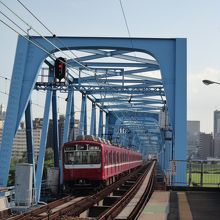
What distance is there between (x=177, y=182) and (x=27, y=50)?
1087cm

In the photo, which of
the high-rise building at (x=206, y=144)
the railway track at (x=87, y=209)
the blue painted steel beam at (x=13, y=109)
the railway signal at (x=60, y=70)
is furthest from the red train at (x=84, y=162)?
the high-rise building at (x=206, y=144)

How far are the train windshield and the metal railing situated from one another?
383cm

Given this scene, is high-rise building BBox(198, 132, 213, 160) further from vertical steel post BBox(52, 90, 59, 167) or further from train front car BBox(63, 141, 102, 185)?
train front car BBox(63, 141, 102, 185)

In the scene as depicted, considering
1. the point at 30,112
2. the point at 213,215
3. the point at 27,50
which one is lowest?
the point at 213,215

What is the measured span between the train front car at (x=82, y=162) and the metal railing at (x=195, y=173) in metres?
3.74

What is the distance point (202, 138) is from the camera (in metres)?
137

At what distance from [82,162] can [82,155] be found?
1.14 ft

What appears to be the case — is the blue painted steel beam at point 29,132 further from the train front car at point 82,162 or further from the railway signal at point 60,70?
the railway signal at point 60,70

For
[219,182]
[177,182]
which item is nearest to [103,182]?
[177,182]

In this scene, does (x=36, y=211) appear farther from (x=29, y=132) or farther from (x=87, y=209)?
(x=29, y=132)

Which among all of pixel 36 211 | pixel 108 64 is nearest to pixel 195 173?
pixel 36 211

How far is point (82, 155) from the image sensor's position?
25.8m

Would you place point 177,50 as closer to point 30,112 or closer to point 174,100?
point 174,100

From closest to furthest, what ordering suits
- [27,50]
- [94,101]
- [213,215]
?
[213,215] < [27,50] < [94,101]
